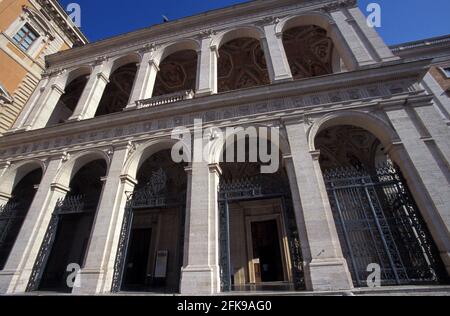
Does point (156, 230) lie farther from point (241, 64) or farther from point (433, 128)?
point (433, 128)

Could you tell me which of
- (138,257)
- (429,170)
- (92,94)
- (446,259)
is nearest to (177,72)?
(92,94)

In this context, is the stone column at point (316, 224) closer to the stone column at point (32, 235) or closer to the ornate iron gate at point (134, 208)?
the ornate iron gate at point (134, 208)

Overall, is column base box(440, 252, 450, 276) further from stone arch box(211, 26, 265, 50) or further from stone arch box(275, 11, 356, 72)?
stone arch box(211, 26, 265, 50)

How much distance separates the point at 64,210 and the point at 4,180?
129 inches

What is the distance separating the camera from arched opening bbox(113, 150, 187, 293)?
6.75m

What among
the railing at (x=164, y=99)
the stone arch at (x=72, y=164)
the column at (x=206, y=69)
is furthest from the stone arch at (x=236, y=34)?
the stone arch at (x=72, y=164)

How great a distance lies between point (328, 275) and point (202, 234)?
108 inches

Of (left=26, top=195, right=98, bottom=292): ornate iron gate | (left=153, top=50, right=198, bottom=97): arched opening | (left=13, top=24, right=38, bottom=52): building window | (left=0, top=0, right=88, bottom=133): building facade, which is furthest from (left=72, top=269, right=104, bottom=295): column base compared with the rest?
(left=13, top=24, right=38, bottom=52): building window

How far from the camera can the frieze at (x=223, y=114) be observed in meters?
6.27

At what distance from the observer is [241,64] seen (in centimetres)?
1135

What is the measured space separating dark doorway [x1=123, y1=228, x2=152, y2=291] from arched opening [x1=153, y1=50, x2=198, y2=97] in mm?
7105

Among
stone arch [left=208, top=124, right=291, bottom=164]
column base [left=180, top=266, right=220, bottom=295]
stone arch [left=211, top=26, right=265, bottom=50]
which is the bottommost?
column base [left=180, top=266, right=220, bottom=295]

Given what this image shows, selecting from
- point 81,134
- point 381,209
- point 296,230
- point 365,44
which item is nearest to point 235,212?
point 296,230

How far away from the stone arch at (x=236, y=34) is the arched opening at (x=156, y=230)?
4875mm
